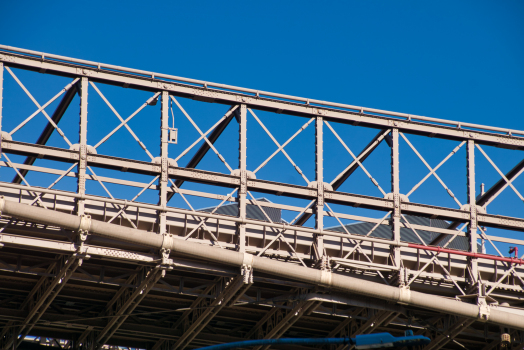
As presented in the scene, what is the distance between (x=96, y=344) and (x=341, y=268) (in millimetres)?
10097

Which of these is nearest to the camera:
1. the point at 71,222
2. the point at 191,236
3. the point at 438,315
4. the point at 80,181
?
the point at 71,222

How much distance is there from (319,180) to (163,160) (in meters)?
6.08

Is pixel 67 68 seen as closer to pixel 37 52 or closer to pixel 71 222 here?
pixel 37 52

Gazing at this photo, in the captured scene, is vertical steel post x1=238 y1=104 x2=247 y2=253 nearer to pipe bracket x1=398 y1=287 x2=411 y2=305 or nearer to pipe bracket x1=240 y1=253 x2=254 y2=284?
pipe bracket x1=240 y1=253 x2=254 y2=284

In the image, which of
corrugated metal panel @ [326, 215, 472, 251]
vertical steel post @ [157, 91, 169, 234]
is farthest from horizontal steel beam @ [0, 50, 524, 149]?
corrugated metal panel @ [326, 215, 472, 251]

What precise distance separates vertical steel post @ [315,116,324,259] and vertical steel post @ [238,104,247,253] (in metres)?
2.88

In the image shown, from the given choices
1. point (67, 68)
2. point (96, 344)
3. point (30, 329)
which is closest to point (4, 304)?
point (30, 329)

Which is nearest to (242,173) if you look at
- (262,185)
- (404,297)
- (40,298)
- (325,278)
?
(262,185)

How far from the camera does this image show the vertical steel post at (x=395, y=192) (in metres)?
32.3

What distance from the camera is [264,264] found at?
2936 centimetres

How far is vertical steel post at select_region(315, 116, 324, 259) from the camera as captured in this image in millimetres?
31422

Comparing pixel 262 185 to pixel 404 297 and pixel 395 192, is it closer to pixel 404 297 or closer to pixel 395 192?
pixel 395 192

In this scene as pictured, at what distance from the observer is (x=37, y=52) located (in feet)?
97.8

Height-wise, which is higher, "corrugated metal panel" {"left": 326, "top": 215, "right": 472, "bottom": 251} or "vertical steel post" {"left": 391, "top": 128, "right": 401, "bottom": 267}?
"corrugated metal panel" {"left": 326, "top": 215, "right": 472, "bottom": 251}
